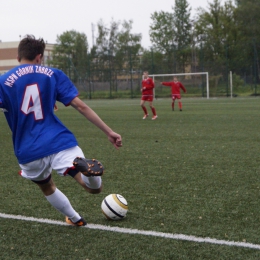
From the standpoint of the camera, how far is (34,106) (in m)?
3.54

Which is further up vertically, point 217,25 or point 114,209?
point 217,25

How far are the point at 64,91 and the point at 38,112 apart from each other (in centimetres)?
A: 26

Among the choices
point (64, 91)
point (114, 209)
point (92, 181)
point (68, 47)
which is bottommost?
point (114, 209)

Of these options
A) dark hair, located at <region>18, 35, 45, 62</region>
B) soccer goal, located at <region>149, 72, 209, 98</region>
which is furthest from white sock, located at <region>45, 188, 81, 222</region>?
soccer goal, located at <region>149, 72, 209, 98</region>

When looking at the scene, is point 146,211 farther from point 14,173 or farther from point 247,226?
point 14,173

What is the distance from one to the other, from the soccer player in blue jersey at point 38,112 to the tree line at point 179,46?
3511 centimetres

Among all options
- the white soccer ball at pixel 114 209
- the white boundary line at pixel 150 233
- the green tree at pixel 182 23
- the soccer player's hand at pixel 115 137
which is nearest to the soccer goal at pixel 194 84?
the green tree at pixel 182 23

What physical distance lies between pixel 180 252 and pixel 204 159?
436 centimetres

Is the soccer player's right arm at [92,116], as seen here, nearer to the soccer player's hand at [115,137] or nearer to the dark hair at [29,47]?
the soccer player's hand at [115,137]

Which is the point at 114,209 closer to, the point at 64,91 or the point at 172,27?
the point at 64,91

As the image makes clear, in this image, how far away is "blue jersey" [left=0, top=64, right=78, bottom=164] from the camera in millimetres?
3520

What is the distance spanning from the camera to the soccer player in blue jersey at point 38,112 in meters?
3.52

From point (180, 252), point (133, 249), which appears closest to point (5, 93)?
point (133, 249)

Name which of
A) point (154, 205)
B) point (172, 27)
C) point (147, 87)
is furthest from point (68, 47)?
point (154, 205)
